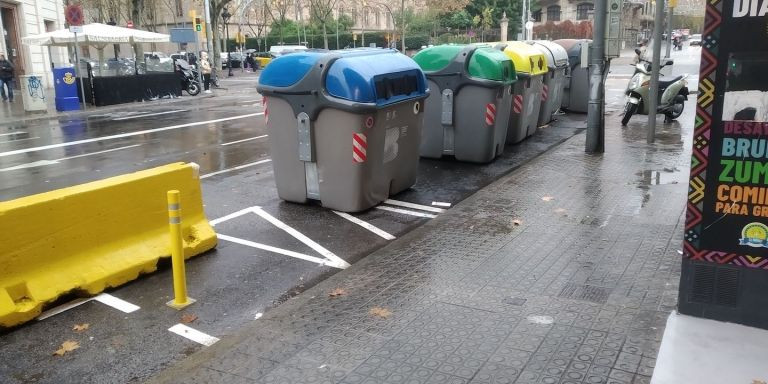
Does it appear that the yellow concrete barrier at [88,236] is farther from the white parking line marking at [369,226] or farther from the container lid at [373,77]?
the container lid at [373,77]

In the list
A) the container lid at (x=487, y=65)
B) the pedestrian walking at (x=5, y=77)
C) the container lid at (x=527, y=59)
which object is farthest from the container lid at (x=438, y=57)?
the pedestrian walking at (x=5, y=77)

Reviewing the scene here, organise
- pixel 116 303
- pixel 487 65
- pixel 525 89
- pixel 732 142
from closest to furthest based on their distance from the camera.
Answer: pixel 732 142 < pixel 116 303 < pixel 487 65 < pixel 525 89

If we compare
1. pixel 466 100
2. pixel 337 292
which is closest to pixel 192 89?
pixel 466 100

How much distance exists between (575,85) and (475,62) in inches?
336

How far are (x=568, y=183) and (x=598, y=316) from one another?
4813mm

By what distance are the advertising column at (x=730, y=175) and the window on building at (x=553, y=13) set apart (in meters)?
84.7

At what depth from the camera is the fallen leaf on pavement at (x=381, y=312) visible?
4855 mm

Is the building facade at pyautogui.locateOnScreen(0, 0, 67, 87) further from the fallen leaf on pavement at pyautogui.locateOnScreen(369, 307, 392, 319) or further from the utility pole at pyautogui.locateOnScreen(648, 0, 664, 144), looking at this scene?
the fallen leaf on pavement at pyautogui.locateOnScreen(369, 307, 392, 319)

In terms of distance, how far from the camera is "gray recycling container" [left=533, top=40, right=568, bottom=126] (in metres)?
14.4

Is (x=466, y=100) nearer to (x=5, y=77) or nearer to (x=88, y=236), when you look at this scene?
(x=88, y=236)

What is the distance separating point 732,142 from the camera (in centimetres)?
412

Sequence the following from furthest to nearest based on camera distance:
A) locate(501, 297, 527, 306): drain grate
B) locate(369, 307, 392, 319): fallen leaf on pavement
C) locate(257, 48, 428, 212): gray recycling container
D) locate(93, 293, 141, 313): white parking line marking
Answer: locate(257, 48, 428, 212): gray recycling container → locate(93, 293, 141, 313): white parking line marking → locate(501, 297, 527, 306): drain grate → locate(369, 307, 392, 319): fallen leaf on pavement

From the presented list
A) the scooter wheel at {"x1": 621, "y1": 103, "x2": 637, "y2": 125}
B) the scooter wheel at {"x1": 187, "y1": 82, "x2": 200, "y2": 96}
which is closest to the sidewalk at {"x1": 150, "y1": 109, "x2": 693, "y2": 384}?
the scooter wheel at {"x1": 621, "y1": 103, "x2": 637, "y2": 125}

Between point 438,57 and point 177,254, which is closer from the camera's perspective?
point 177,254
